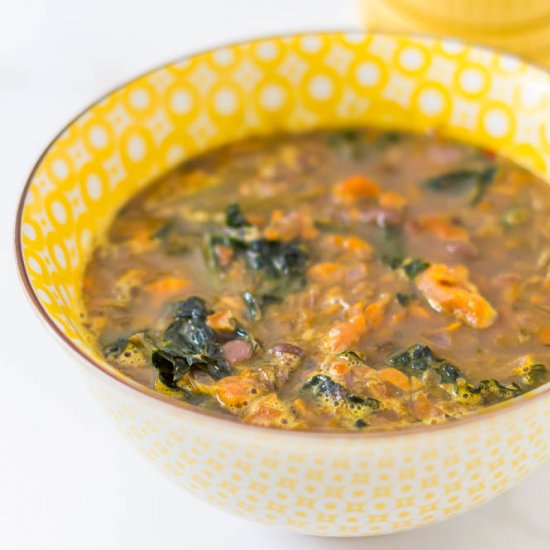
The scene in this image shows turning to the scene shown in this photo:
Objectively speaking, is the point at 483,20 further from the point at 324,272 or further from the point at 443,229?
the point at 324,272

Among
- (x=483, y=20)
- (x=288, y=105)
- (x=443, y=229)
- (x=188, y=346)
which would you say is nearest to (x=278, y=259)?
(x=188, y=346)

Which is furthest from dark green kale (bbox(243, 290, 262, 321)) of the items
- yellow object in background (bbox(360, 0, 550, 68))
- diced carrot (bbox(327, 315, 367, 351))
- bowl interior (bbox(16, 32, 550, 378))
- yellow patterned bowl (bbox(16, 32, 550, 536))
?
yellow object in background (bbox(360, 0, 550, 68))

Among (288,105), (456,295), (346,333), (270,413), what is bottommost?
(270,413)

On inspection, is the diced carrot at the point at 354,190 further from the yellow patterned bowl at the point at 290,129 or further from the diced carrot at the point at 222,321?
the diced carrot at the point at 222,321

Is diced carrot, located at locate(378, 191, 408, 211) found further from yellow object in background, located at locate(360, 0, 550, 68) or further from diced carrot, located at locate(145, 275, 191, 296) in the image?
yellow object in background, located at locate(360, 0, 550, 68)

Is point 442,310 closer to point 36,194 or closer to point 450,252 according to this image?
point 450,252

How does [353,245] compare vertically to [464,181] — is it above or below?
below

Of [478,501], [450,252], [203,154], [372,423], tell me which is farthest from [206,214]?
[478,501]

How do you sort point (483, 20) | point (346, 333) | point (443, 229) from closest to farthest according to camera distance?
point (346, 333), point (443, 229), point (483, 20)
